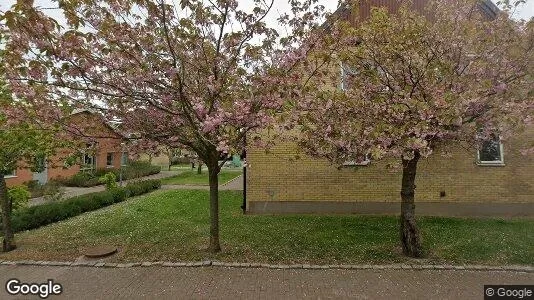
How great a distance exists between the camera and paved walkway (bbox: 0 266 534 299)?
5.52 m

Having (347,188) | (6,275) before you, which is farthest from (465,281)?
(6,275)

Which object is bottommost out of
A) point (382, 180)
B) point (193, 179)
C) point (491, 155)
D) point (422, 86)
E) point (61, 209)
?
point (61, 209)

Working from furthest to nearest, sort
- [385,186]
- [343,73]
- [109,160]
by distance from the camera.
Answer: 1. [109,160]
2. [385,186]
3. [343,73]

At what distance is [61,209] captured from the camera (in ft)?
39.1

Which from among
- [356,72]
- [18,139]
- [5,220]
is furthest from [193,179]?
[356,72]

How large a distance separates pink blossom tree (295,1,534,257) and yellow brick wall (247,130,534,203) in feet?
15.8

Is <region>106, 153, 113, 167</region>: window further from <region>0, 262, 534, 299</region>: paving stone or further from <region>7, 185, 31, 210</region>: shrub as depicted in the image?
<region>0, 262, 534, 299</region>: paving stone

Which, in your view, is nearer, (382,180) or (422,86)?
(422,86)

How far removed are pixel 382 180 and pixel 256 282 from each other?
7.02 m

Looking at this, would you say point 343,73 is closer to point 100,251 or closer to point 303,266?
point 303,266

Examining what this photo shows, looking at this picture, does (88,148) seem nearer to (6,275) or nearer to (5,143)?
(5,143)

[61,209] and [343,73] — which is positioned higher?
[343,73]

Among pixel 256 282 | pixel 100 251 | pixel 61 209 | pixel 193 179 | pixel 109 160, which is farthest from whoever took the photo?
pixel 109 160

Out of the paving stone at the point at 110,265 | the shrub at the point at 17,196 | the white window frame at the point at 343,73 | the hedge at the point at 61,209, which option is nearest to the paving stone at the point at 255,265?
the paving stone at the point at 110,265
